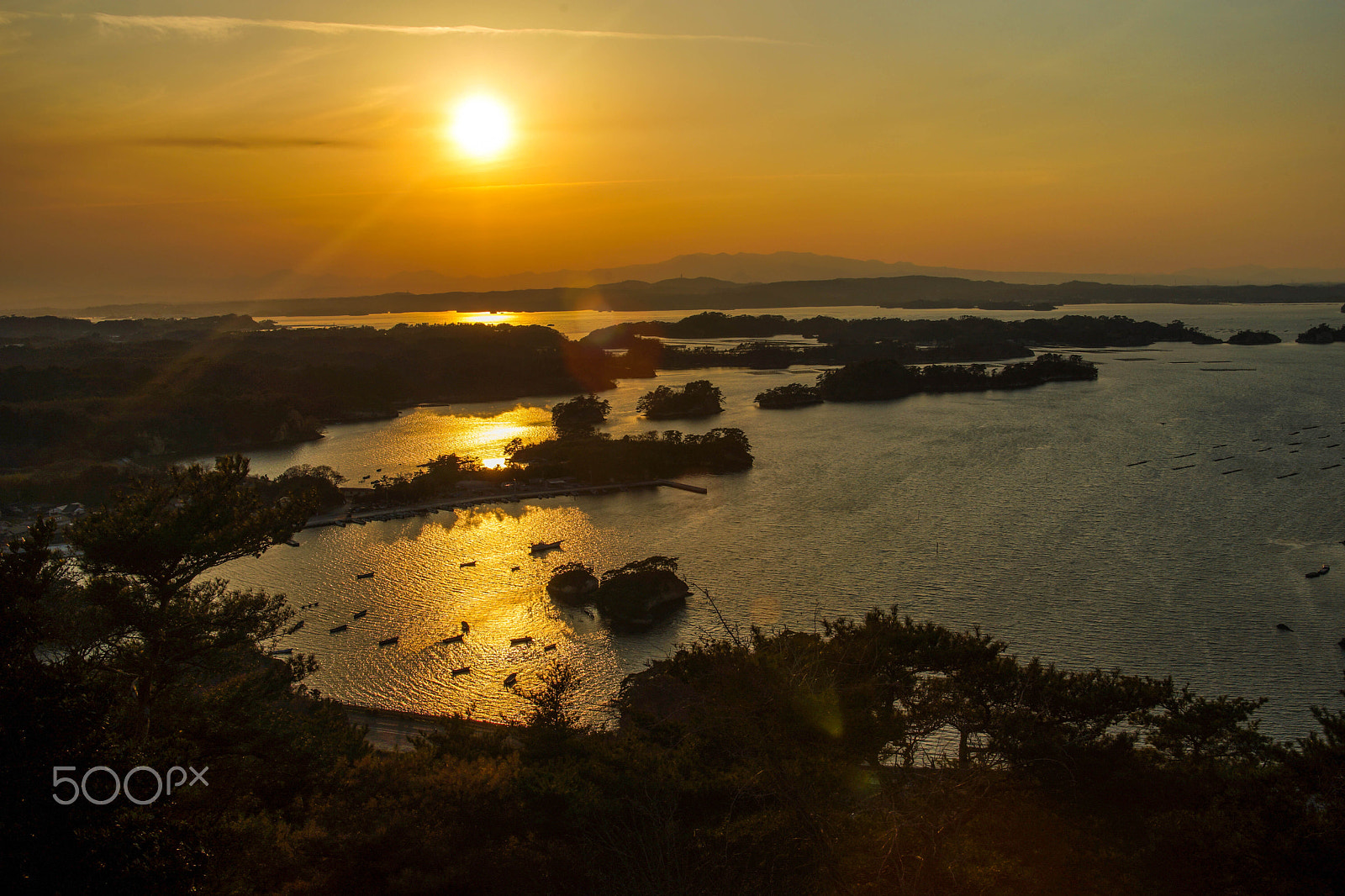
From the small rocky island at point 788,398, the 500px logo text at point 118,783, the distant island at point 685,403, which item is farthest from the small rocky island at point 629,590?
the small rocky island at point 788,398

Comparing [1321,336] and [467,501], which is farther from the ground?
[1321,336]

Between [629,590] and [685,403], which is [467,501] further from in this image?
[685,403]

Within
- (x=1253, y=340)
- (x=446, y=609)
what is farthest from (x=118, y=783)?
(x=1253, y=340)

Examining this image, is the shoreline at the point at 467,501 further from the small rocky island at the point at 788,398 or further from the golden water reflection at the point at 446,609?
the small rocky island at the point at 788,398

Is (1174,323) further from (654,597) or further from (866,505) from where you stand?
(654,597)

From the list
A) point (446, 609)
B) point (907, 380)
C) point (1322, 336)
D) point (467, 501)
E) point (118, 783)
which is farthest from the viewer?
point (1322, 336)

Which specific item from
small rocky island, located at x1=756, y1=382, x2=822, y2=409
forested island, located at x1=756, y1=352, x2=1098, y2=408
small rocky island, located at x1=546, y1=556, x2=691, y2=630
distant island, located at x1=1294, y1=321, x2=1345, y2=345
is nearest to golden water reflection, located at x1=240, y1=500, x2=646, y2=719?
small rocky island, located at x1=546, y1=556, x2=691, y2=630
